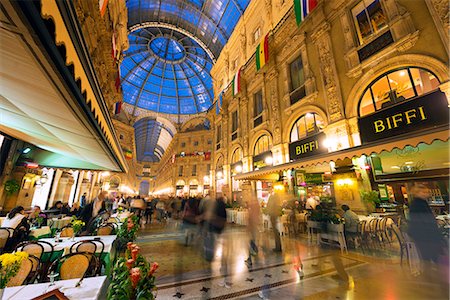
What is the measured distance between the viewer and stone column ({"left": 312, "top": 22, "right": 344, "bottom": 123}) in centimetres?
785

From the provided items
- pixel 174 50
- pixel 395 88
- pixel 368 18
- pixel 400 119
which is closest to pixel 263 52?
pixel 368 18

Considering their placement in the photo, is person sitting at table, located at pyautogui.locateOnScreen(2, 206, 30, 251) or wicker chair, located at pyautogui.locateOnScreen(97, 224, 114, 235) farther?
wicker chair, located at pyautogui.locateOnScreen(97, 224, 114, 235)

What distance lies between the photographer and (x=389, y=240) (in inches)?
259

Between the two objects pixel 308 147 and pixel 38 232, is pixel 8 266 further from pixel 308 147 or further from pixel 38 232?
pixel 308 147

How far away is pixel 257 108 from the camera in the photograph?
1388 centimetres

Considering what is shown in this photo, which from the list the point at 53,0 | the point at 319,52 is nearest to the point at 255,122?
the point at 319,52

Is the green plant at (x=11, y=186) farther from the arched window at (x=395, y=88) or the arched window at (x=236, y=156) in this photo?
the arched window at (x=395, y=88)

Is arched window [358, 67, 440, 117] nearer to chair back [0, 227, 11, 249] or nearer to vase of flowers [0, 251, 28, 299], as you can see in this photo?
vase of flowers [0, 251, 28, 299]

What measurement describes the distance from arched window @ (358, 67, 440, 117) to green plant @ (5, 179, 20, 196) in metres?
14.8

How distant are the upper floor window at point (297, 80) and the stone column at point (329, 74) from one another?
1.38 metres

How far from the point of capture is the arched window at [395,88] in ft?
19.1

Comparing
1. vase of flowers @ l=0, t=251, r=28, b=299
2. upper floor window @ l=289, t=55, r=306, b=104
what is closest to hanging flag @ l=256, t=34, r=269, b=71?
upper floor window @ l=289, t=55, r=306, b=104

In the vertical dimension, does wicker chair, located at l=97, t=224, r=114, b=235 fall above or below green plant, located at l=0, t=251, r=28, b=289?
below

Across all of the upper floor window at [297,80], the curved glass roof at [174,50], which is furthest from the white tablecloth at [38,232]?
the curved glass roof at [174,50]
